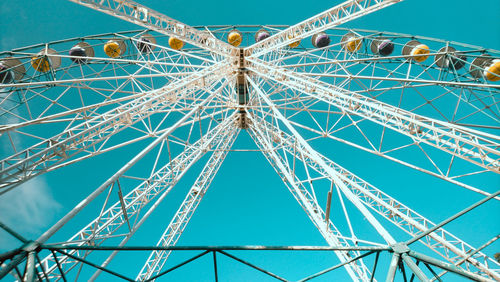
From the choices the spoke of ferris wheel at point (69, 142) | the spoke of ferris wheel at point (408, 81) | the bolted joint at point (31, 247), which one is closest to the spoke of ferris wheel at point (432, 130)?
the spoke of ferris wheel at point (408, 81)

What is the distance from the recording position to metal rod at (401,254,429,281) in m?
5.59

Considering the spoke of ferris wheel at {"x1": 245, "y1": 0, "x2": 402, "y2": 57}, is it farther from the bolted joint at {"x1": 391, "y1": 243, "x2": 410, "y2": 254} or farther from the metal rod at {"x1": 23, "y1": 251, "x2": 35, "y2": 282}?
the metal rod at {"x1": 23, "y1": 251, "x2": 35, "y2": 282}

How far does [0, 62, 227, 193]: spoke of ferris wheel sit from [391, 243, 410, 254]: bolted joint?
30.9 feet

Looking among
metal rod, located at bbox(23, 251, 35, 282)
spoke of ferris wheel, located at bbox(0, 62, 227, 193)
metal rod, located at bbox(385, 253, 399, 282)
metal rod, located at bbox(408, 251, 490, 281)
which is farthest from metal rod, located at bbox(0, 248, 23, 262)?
metal rod, located at bbox(408, 251, 490, 281)

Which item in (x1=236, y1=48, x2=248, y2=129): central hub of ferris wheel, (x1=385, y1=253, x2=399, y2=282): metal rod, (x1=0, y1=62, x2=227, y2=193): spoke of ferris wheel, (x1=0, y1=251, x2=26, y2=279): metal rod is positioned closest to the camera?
(x1=0, y1=251, x2=26, y2=279): metal rod

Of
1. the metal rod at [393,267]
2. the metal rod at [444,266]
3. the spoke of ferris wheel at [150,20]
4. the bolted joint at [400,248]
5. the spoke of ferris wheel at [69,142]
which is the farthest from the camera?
the spoke of ferris wheel at [150,20]

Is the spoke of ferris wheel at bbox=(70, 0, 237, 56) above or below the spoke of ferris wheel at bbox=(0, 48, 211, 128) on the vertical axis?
above

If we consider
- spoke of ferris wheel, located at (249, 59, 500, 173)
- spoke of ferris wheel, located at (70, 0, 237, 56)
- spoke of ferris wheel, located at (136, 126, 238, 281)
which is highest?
spoke of ferris wheel, located at (70, 0, 237, 56)

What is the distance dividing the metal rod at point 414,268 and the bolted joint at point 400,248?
0.09 m

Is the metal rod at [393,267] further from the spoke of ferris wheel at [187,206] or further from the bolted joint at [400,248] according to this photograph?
the spoke of ferris wheel at [187,206]

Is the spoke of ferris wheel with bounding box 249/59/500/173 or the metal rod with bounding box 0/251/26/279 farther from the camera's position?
the spoke of ferris wheel with bounding box 249/59/500/173

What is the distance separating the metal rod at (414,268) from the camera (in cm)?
559

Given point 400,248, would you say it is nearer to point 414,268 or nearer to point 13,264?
point 414,268

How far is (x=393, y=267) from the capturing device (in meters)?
6.10
